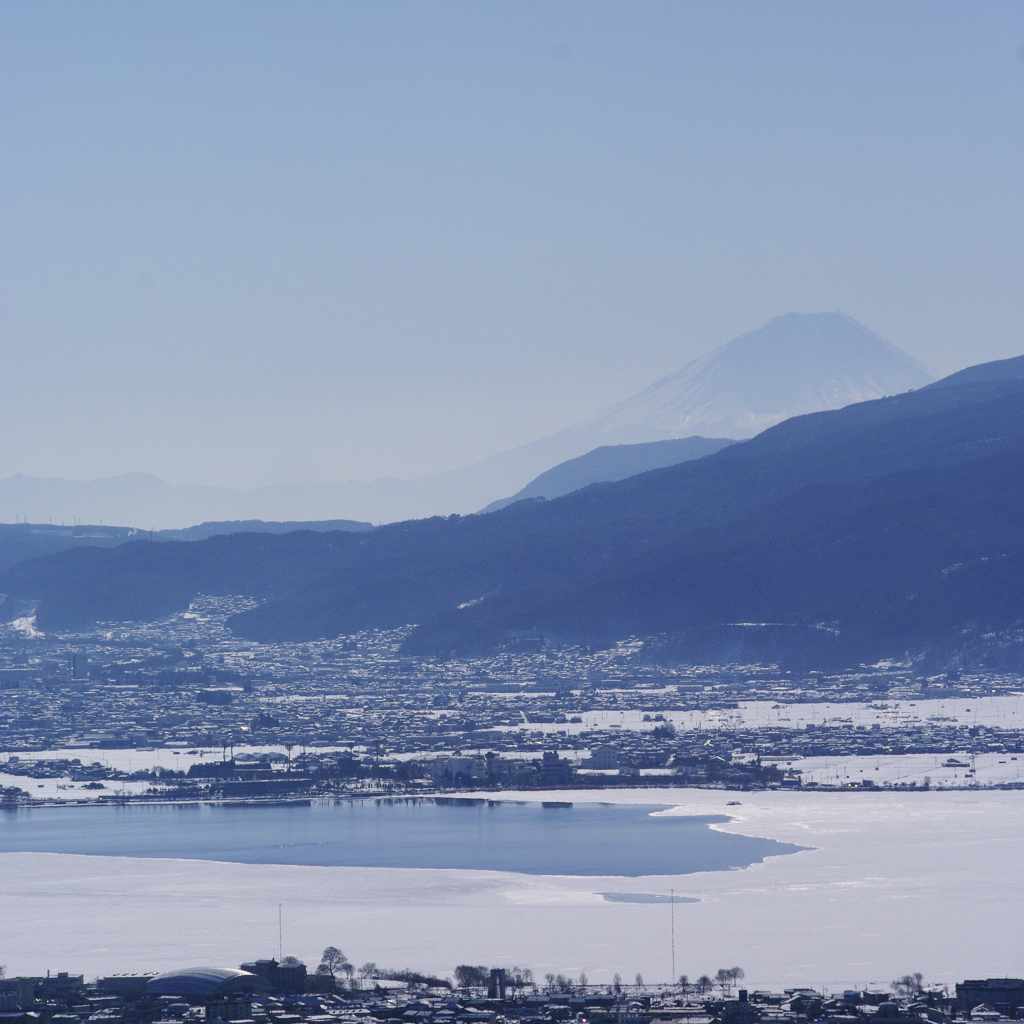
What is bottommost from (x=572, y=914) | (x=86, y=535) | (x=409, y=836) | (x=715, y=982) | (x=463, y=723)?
(x=715, y=982)

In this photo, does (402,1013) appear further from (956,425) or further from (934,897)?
(956,425)

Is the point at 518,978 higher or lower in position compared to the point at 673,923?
lower

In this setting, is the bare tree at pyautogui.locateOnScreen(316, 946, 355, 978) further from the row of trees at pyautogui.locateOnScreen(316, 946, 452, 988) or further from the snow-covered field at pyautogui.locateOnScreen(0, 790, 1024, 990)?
the snow-covered field at pyautogui.locateOnScreen(0, 790, 1024, 990)

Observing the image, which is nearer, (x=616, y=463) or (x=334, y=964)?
(x=334, y=964)

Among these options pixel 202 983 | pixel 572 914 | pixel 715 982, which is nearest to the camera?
pixel 202 983

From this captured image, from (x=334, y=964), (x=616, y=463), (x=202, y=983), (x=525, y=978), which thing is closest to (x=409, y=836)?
(x=334, y=964)

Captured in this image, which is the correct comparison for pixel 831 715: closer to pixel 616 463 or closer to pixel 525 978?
pixel 525 978
